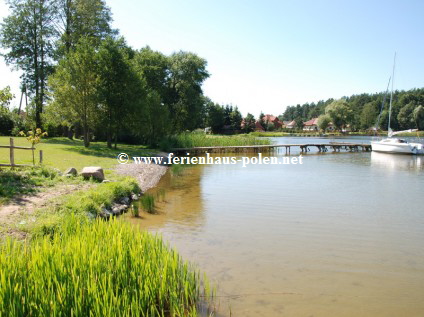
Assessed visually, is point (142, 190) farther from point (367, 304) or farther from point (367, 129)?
point (367, 129)

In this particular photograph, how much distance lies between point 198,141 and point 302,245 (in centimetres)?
3297

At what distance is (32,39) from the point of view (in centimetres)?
3450

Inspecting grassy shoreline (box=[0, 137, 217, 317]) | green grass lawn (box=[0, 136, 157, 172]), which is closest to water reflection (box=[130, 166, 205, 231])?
grassy shoreline (box=[0, 137, 217, 317])

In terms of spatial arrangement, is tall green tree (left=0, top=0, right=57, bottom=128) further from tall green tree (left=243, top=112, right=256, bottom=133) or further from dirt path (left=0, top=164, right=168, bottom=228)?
tall green tree (left=243, top=112, right=256, bottom=133)

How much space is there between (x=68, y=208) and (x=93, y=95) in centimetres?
2005

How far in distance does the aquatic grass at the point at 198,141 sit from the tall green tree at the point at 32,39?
1386 cm

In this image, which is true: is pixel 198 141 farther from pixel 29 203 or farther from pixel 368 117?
pixel 368 117

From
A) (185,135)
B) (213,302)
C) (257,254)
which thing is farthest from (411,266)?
(185,135)

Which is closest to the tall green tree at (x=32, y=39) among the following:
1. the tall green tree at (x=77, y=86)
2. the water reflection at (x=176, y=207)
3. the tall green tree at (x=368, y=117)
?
the tall green tree at (x=77, y=86)

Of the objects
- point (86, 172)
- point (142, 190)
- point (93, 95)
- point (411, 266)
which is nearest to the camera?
point (411, 266)

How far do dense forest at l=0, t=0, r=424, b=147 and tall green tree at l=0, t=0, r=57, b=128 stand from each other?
9 centimetres

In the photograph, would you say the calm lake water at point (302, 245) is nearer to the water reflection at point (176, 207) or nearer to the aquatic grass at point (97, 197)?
the water reflection at point (176, 207)

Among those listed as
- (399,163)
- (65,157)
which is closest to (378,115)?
(399,163)

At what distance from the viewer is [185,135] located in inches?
1607
